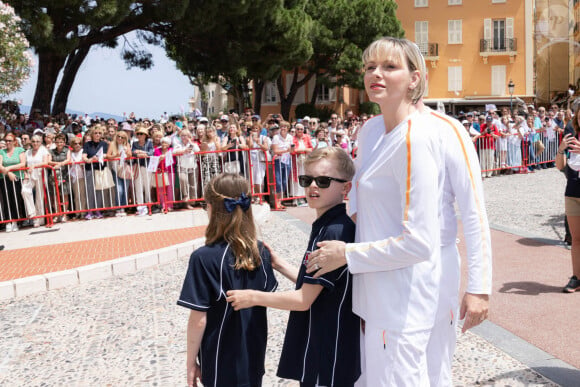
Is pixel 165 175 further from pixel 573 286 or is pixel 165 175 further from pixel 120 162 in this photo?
pixel 573 286

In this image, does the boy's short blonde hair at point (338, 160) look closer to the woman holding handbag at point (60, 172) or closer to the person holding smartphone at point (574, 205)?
the person holding smartphone at point (574, 205)

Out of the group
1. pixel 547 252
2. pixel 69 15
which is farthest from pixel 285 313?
pixel 69 15

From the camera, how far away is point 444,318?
217 cm

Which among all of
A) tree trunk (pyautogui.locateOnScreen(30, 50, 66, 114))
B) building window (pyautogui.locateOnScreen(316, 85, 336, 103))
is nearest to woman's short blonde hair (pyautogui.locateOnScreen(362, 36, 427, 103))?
tree trunk (pyautogui.locateOnScreen(30, 50, 66, 114))

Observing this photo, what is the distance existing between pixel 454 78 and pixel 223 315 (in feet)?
150

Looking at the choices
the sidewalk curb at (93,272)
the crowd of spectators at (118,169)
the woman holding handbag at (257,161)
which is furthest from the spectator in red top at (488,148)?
the sidewalk curb at (93,272)

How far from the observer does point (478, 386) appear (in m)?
3.62

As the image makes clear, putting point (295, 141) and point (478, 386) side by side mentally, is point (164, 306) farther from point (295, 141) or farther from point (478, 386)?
point (295, 141)

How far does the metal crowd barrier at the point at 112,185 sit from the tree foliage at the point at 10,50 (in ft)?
14.9

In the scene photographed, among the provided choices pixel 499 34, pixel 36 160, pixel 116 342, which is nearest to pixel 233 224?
pixel 116 342

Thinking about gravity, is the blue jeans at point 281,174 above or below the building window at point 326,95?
below

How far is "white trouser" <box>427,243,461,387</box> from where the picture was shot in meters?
2.16

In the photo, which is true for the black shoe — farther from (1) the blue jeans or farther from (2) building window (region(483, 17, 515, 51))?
(2) building window (region(483, 17, 515, 51))

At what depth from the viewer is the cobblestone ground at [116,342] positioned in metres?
3.95
